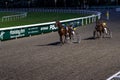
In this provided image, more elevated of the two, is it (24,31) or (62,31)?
(62,31)

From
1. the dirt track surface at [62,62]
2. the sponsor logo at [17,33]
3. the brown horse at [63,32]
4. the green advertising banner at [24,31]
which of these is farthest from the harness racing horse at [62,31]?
the sponsor logo at [17,33]

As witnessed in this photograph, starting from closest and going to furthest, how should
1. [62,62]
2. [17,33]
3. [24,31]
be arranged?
[62,62]
[17,33]
[24,31]

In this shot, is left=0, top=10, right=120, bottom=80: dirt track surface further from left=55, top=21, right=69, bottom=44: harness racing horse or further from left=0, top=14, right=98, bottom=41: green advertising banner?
left=0, top=14, right=98, bottom=41: green advertising banner

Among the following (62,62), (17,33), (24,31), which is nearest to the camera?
(62,62)

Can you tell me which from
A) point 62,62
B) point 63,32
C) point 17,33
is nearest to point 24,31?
point 17,33

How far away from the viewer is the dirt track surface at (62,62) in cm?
1229

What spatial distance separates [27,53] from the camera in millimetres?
18281

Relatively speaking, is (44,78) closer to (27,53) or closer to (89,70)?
(89,70)

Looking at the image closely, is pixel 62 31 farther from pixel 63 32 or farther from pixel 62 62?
pixel 62 62

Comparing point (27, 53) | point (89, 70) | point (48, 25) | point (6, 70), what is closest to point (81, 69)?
point (89, 70)

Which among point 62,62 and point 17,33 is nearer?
point 62,62

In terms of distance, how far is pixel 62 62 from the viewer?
15.1m

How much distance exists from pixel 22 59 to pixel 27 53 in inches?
81.6

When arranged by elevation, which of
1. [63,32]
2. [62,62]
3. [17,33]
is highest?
[63,32]
